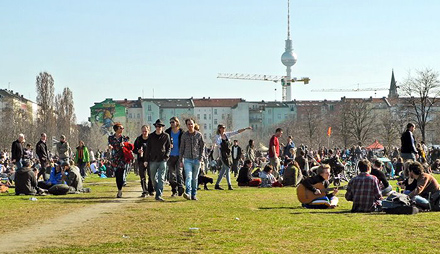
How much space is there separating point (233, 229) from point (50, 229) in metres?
2.99

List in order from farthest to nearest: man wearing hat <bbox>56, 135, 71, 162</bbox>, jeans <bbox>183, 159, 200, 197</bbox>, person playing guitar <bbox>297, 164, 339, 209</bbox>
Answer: man wearing hat <bbox>56, 135, 71, 162</bbox>
jeans <bbox>183, 159, 200, 197</bbox>
person playing guitar <bbox>297, 164, 339, 209</bbox>

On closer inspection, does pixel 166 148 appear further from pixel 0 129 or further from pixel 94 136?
pixel 94 136

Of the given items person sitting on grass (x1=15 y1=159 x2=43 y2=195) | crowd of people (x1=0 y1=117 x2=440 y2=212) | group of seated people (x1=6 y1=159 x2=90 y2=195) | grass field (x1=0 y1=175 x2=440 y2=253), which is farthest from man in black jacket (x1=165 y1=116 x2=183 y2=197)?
person sitting on grass (x1=15 y1=159 x2=43 y2=195)

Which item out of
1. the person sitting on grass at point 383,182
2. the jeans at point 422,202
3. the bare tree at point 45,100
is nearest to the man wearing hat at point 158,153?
the person sitting on grass at point 383,182

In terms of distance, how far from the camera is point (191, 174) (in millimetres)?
19625

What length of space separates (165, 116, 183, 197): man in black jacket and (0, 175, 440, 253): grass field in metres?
2.19

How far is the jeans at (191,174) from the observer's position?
19.4 m

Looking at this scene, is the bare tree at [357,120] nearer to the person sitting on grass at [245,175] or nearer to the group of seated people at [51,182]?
the person sitting on grass at [245,175]

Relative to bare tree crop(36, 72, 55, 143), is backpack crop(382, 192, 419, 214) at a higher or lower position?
lower

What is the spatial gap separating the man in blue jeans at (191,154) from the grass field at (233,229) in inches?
34.5

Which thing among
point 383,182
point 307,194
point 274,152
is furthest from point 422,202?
point 274,152

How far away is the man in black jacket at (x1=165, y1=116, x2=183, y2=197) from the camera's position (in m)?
20.4

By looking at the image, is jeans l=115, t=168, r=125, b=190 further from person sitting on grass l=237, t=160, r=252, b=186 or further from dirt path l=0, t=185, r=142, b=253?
person sitting on grass l=237, t=160, r=252, b=186

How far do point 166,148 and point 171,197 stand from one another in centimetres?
199
